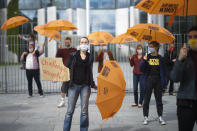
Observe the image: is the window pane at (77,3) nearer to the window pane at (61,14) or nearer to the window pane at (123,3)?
the window pane at (61,14)

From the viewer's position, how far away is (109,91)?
4863 mm

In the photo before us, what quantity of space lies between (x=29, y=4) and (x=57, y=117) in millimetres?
35522

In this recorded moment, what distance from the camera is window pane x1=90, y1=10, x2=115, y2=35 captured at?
40.1 m

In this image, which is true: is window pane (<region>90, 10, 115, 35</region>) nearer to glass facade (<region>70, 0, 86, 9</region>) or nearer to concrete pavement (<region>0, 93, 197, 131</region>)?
glass facade (<region>70, 0, 86, 9</region>)

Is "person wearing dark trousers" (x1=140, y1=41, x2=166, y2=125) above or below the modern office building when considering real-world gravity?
below

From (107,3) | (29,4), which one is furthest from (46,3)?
(107,3)

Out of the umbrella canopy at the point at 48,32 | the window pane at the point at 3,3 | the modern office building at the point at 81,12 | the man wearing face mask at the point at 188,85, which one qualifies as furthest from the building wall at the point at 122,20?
the man wearing face mask at the point at 188,85

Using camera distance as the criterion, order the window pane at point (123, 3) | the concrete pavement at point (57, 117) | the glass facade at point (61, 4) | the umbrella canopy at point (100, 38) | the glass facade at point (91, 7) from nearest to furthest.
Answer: the concrete pavement at point (57, 117)
the umbrella canopy at point (100, 38)
the glass facade at point (91, 7)
the glass facade at point (61, 4)
the window pane at point (123, 3)

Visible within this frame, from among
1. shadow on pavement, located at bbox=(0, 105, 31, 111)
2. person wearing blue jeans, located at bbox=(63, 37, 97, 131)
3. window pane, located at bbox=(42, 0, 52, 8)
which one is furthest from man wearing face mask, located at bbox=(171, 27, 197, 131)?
window pane, located at bbox=(42, 0, 52, 8)

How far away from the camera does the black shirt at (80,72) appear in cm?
504

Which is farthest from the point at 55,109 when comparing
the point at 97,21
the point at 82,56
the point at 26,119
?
the point at 97,21

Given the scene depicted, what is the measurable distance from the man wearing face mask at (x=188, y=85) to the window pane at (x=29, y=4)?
38.7m

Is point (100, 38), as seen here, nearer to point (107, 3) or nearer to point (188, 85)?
point (188, 85)

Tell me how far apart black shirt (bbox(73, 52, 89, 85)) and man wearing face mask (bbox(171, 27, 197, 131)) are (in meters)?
1.99
